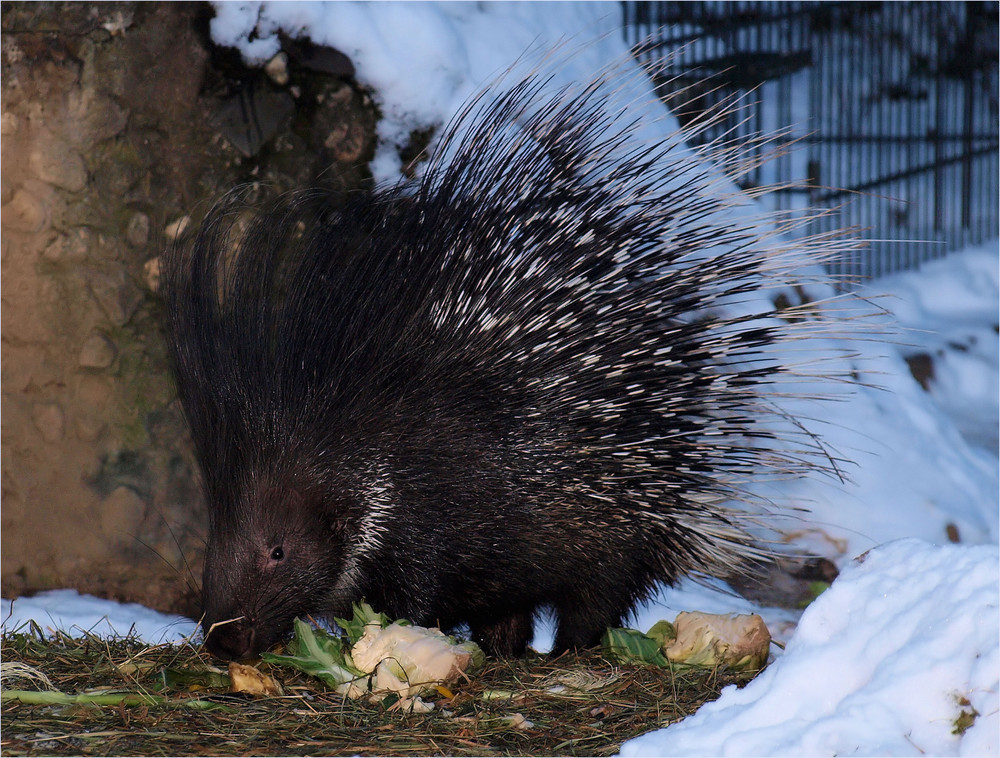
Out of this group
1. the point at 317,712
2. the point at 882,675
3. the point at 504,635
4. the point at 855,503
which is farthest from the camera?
the point at 855,503

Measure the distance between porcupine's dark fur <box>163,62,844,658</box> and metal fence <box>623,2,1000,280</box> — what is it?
77.9 inches

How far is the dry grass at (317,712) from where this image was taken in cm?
180

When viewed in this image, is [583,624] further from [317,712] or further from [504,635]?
[317,712]

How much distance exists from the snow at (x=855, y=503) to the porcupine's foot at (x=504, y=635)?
0.16 m

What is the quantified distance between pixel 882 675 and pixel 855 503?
166 centimetres

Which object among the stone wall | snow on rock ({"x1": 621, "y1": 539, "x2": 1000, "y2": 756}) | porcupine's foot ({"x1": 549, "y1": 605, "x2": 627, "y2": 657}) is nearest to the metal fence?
the stone wall

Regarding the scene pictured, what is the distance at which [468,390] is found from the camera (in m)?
2.25

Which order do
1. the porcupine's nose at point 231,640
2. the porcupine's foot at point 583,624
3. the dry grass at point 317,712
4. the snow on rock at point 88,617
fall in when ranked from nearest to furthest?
the dry grass at point 317,712, the porcupine's nose at point 231,640, the porcupine's foot at point 583,624, the snow on rock at point 88,617

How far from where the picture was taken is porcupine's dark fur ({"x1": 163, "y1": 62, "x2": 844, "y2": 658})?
88.0 inches

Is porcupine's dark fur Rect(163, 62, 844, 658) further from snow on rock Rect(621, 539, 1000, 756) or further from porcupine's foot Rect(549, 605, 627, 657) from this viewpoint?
snow on rock Rect(621, 539, 1000, 756)

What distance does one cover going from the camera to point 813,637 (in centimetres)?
177

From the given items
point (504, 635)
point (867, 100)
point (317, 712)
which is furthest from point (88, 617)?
point (867, 100)

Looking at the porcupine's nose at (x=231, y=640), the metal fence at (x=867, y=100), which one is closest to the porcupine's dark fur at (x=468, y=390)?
the porcupine's nose at (x=231, y=640)

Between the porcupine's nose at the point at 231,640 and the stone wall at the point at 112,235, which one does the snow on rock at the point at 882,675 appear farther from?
the stone wall at the point at 112,235
